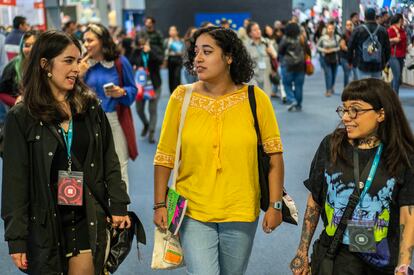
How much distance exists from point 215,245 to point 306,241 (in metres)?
0.46

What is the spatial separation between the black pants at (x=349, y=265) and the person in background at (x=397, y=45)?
879 cm

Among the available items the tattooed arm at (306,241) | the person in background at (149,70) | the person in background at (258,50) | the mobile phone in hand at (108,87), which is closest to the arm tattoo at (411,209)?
the tattooed arm at (306,241)

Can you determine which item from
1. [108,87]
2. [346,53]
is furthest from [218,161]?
[346,53]

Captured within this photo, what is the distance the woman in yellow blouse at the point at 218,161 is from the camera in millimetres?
3594

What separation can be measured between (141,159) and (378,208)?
6.90 meters

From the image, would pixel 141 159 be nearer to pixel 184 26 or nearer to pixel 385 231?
pixel 385 231

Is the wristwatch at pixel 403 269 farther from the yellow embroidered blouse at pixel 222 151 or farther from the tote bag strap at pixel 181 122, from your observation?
the tote bag strap at pixel 181 122

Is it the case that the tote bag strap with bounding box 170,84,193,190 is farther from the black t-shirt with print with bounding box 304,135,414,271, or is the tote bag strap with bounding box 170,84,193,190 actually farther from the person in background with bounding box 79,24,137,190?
the person in background with bounding box 79,24,137,190

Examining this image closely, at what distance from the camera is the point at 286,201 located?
12.6 feet

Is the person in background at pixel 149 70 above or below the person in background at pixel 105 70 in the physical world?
below

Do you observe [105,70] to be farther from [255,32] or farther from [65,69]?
[255,32]

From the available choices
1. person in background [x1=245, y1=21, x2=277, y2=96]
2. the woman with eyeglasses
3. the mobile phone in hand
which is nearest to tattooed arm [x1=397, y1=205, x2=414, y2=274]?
the woman with eyeglasses

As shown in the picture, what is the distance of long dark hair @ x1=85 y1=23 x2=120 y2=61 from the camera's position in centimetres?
596

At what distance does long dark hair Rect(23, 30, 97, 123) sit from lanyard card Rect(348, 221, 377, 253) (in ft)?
4.39
